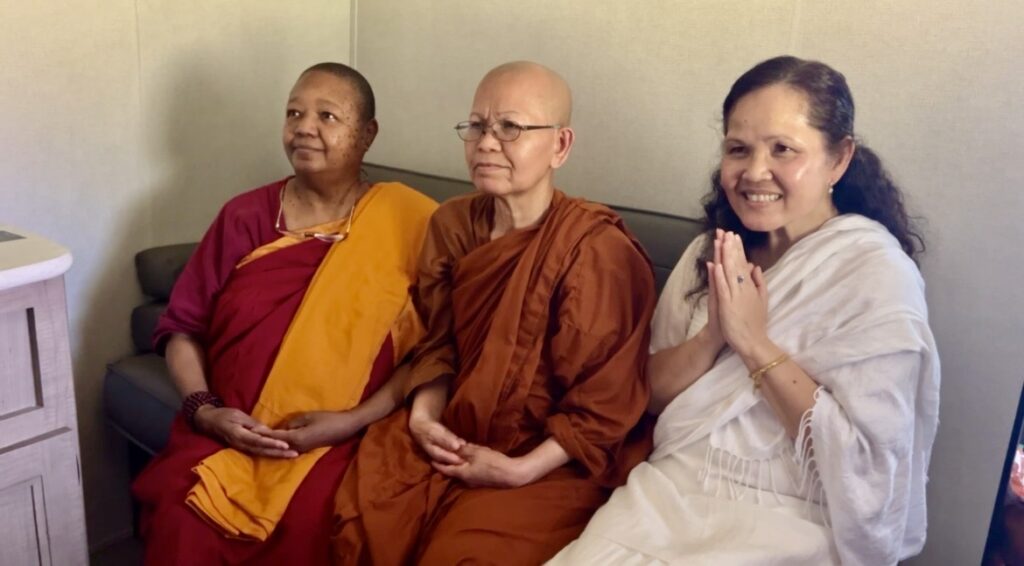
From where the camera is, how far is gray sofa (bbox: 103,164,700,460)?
1.98 m

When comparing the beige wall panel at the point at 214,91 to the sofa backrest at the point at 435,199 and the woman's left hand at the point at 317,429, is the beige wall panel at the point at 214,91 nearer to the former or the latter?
the sofa backrest at the point at 435,199

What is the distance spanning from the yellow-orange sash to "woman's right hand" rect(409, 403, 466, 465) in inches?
8.6

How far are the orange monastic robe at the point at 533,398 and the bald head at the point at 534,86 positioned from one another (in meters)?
0.20

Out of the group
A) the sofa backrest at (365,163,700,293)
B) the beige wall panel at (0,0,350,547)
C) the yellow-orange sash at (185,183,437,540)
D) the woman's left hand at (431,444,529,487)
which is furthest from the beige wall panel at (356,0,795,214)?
the woman's left hand at (431,444,529,487)

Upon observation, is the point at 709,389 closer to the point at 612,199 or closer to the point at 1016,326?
the point at 1016,326

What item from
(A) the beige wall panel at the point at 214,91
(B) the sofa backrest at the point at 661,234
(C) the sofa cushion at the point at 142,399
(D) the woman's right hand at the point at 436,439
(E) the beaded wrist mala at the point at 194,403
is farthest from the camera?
(A) the beige wall panel at the point at 214,91

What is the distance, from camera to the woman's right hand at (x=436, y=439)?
157 cm

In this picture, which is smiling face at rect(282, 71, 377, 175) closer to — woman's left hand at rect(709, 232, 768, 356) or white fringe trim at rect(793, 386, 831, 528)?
woman's left hand at rect(709, 232, 768, 356)

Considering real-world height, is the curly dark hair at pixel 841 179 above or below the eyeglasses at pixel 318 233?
above

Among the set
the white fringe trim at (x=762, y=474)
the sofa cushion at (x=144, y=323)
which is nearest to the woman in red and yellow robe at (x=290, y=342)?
the sofa cushion at (x=144, y=323)

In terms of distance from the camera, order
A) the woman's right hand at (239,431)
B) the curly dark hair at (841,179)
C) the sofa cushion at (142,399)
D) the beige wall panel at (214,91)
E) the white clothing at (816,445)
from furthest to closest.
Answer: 1. the beige wall panel at (214,91)
2. the sofa cushion at (142,399)
3. the woman's right hand at (239,431)
4. the curly dark hair at (841,179)
5. the white clothing at (816,445)

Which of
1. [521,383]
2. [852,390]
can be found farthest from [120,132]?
[852,390]

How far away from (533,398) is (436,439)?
220 millimetres

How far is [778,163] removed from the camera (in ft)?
4.74
